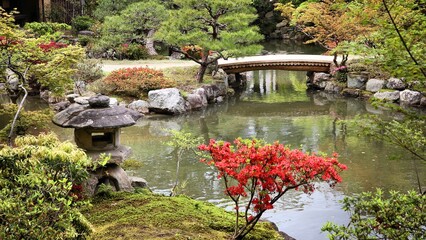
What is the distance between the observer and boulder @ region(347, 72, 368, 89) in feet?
71.6

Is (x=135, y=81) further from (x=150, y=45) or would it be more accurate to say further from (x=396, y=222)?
(x=396, y=222)

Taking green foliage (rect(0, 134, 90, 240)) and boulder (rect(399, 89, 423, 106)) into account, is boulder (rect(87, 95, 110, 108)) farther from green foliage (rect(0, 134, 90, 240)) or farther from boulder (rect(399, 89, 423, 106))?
boulder (rect(399, 89, 423, 106))

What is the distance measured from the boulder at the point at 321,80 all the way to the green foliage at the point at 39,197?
19.6 m

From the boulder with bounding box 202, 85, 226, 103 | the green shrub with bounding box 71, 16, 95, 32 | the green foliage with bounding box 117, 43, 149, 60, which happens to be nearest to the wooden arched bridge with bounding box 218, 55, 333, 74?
the boulder with bounding box 202, 85, 226, 103

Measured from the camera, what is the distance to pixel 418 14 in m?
6.59

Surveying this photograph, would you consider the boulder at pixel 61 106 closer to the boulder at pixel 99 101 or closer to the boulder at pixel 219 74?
the boulder at pixel 219 74

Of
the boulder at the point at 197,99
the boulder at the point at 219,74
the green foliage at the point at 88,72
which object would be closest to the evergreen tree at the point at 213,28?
the boulder at the point at 197,99

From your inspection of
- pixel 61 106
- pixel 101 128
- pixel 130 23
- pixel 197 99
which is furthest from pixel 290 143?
pixel 130 23

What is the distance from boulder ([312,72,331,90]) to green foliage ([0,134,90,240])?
19.6m

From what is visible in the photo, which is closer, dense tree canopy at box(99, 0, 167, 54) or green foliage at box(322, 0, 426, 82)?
green foliage at box(322, 0, 426, 82)

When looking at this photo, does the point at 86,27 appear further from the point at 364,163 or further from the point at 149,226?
the point at 149,226

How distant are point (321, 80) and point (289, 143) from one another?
10.0 metres

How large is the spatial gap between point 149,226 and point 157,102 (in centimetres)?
1210

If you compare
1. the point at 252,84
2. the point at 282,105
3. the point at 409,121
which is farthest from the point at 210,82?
the point at 409,121
